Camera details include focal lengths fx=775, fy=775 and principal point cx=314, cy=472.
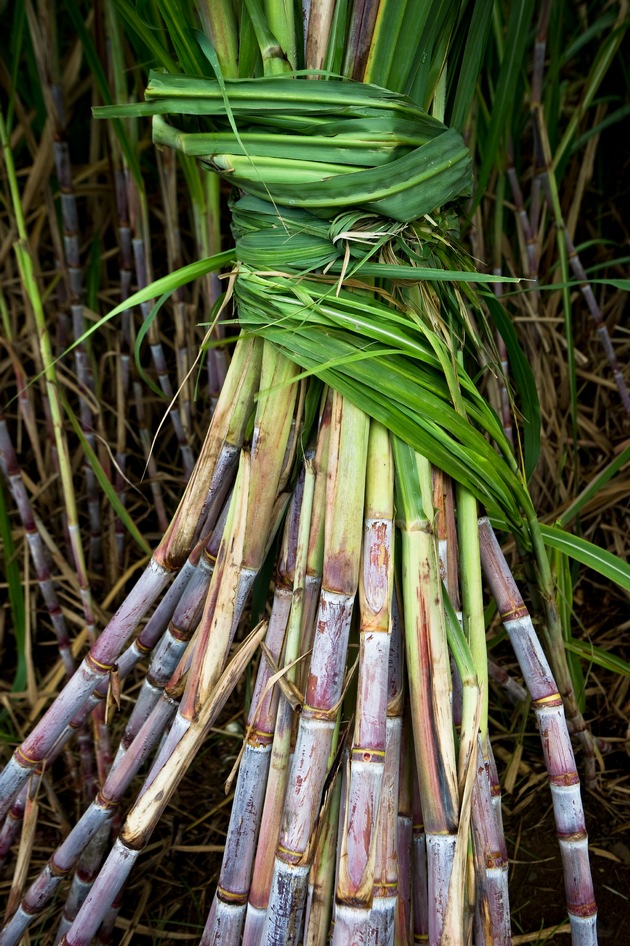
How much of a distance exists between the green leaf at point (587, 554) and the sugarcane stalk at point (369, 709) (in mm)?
148

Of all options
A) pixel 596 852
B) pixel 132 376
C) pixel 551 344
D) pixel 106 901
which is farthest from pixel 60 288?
pixel 596 852

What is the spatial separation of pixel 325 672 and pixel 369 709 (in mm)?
32

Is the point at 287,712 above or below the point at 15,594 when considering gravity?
below

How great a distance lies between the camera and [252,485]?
468 mm

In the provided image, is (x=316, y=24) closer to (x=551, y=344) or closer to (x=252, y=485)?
(x=252, y=485)

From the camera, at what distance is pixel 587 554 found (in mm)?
527

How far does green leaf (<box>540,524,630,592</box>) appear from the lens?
51cm

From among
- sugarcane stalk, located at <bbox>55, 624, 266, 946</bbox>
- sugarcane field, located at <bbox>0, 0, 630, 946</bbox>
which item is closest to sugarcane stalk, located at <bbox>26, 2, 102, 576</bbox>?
sugarcane field, located at <bbox>0, 0, 630, 946</bbox>

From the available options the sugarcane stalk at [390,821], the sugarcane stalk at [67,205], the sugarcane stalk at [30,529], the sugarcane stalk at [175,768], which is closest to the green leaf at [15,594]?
the sugarcane stalk at [30,529]

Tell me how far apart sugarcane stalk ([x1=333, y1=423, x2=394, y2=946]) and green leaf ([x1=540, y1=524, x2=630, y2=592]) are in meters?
0.15

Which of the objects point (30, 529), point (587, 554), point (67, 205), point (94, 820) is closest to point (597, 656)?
point (587, 554)

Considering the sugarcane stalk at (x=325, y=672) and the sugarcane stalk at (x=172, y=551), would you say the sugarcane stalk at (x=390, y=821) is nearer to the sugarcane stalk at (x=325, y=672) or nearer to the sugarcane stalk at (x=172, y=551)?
the sugarcane stalk at (x=325, y=672)

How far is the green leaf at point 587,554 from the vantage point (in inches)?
20.1

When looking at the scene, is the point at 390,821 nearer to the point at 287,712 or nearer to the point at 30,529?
the point at 287,712
